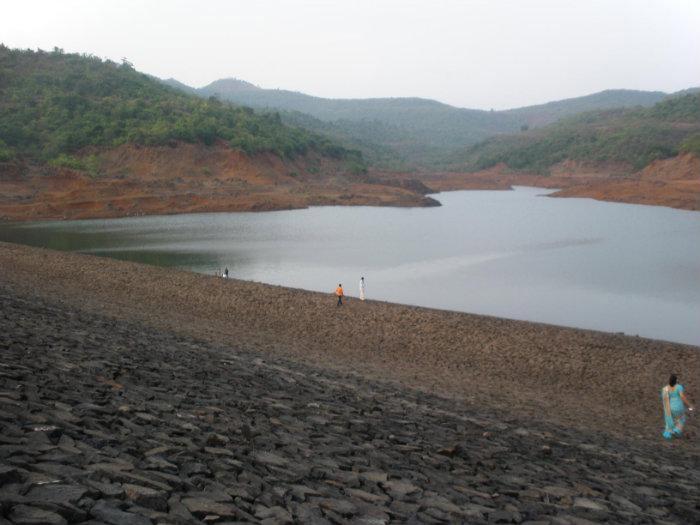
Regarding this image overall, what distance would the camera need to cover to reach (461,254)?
36094 millimetres

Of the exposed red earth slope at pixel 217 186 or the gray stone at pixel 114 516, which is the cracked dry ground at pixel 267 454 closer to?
the gray stone at pixel 114 516

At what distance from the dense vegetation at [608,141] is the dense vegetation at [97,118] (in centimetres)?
4064

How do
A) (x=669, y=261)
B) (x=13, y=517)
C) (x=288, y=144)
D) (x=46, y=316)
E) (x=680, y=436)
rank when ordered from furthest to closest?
(x=288, y=144), (x=669, y=261), (x=46, y=316), (x=680, y=436), (x=13, y=517)

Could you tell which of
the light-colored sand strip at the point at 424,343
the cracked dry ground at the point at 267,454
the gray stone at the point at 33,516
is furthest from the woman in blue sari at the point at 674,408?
the gray stone at the point at 33,516

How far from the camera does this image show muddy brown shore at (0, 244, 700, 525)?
4.20 m

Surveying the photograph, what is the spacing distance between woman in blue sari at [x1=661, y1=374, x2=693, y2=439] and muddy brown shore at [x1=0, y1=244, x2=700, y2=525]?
0.73ft

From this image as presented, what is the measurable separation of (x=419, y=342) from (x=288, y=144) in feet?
204

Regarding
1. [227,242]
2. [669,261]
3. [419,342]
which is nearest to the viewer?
[419,342]

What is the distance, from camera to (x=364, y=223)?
167 feet

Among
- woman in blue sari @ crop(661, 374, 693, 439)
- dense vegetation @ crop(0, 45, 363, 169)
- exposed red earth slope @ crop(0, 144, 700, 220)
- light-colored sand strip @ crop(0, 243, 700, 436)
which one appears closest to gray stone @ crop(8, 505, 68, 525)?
light-colored sand strip @ crop(0, 243, 700, 436)

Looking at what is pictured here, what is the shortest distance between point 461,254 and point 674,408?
26056mm

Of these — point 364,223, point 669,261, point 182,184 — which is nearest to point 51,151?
point 182,184

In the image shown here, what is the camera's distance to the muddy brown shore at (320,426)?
420 centimetres

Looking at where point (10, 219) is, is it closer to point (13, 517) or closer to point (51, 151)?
point (51, 151)
